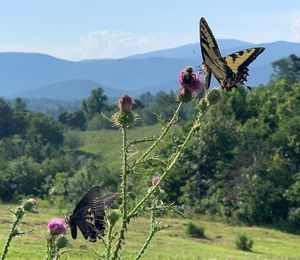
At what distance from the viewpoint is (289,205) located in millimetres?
35031

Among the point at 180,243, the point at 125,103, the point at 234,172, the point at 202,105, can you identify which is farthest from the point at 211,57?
the point at 234,172

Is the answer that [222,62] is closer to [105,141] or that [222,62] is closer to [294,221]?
[294,221]

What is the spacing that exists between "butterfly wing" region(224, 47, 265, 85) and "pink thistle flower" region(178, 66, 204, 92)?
0.45m

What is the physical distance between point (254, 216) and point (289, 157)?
582cm

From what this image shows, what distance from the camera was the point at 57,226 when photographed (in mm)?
3367

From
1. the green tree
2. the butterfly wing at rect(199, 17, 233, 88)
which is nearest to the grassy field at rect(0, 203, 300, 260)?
the butterfly wing at rect(199, 17, 233, 88)

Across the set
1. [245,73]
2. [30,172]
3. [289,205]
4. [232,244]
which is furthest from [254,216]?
[245,73]

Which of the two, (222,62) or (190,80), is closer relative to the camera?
(190,80)

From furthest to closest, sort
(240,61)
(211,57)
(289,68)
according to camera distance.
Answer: (289,68) → (240,61) → (211,57)

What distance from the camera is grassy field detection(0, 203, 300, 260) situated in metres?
18.6

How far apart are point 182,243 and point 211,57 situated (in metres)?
21.8

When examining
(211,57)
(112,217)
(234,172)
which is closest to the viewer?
(112,217)

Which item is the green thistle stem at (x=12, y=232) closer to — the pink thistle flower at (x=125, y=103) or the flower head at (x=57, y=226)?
the flower head at (x=57, y=226)

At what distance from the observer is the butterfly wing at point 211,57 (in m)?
3.57
